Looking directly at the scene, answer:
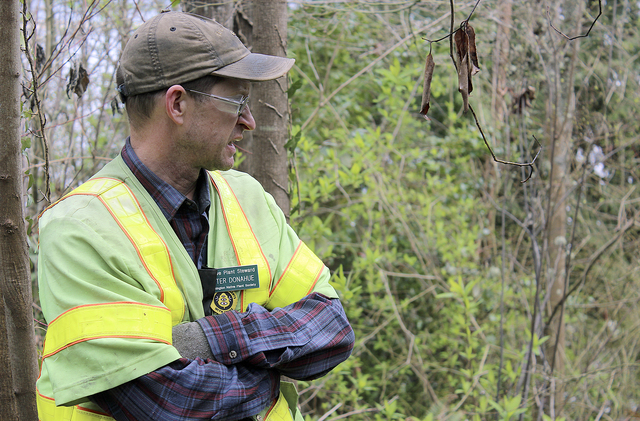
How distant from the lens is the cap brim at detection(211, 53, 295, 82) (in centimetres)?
166

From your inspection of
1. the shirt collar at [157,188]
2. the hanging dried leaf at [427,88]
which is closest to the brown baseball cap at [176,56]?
the shirt collar at [157,188]

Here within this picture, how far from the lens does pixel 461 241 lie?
4.36 meters

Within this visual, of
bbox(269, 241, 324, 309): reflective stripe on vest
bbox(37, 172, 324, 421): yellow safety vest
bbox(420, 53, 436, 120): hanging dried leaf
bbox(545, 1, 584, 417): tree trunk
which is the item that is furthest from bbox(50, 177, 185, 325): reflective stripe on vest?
bbox(545, 1, 584, 417): tree trunk

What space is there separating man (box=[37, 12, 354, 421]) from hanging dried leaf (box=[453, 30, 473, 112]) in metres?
0.59

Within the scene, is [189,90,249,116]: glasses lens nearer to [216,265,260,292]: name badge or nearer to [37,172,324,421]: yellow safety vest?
[37,172,324,421]: yellow safety vest

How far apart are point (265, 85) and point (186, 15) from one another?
32.1 inches

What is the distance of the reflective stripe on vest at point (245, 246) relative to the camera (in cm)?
172

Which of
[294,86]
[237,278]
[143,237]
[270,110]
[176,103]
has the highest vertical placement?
[176,103]

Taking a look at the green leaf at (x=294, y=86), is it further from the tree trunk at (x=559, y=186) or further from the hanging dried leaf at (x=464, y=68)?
the tree trunk at (x=559, y=186)

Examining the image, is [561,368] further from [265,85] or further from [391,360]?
[265,85]

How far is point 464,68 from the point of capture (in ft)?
4.31

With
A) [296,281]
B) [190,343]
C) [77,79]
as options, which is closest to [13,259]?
[190,343]

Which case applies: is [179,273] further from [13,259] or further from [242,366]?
[13,259]

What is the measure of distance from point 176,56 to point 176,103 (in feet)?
0.44
